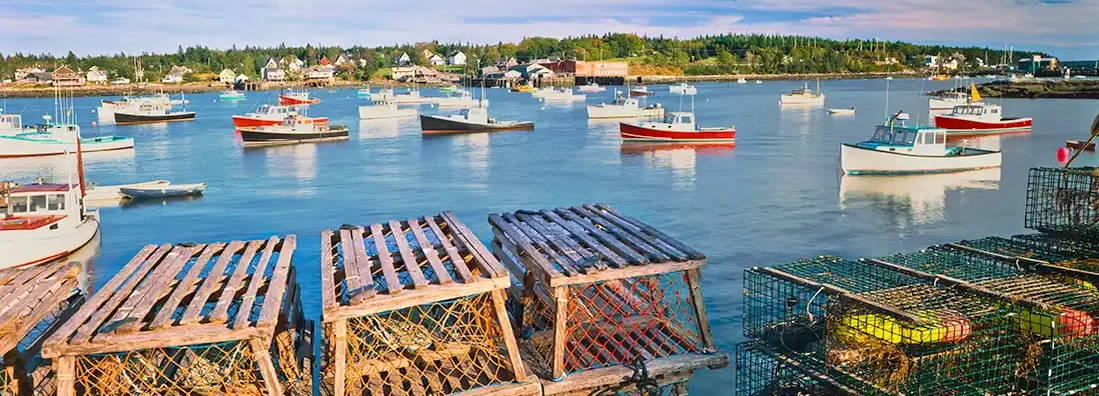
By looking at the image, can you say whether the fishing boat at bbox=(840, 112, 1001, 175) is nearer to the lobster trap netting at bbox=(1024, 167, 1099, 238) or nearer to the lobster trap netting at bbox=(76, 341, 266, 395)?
the lobster trap netting at bbox=(1024, 167, 1099, 238)

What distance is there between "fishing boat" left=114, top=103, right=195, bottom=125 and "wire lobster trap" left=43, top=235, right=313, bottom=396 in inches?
2559

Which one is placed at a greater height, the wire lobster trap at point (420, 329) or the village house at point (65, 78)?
the village house at point (65, 78)

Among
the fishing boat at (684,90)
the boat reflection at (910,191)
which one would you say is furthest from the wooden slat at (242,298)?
the fishing boat at (684,90)

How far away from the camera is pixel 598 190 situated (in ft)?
88.8

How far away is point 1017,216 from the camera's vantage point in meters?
20.9

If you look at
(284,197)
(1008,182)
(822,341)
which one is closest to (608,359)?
(822,341)

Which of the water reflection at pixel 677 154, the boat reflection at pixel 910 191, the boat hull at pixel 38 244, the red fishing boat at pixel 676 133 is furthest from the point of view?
the red fishing boat at pixel 676 133

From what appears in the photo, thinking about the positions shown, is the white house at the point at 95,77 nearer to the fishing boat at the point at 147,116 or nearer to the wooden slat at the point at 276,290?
the fishing boat at the point at 147,116

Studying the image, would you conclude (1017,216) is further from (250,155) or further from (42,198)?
(250,155)

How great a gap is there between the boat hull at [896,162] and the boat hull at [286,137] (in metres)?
28.6

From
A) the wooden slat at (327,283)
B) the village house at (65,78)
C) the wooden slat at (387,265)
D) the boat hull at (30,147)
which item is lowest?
the boat hull at (30,147)

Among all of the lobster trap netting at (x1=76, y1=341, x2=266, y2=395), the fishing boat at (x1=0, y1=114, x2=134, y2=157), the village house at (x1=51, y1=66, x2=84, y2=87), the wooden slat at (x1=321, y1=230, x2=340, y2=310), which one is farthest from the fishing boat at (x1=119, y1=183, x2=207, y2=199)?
the village house at (x1=51, y1=66, x2=84, y2=87)

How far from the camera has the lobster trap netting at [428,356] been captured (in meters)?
6.42

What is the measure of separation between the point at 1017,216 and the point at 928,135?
913 cm
